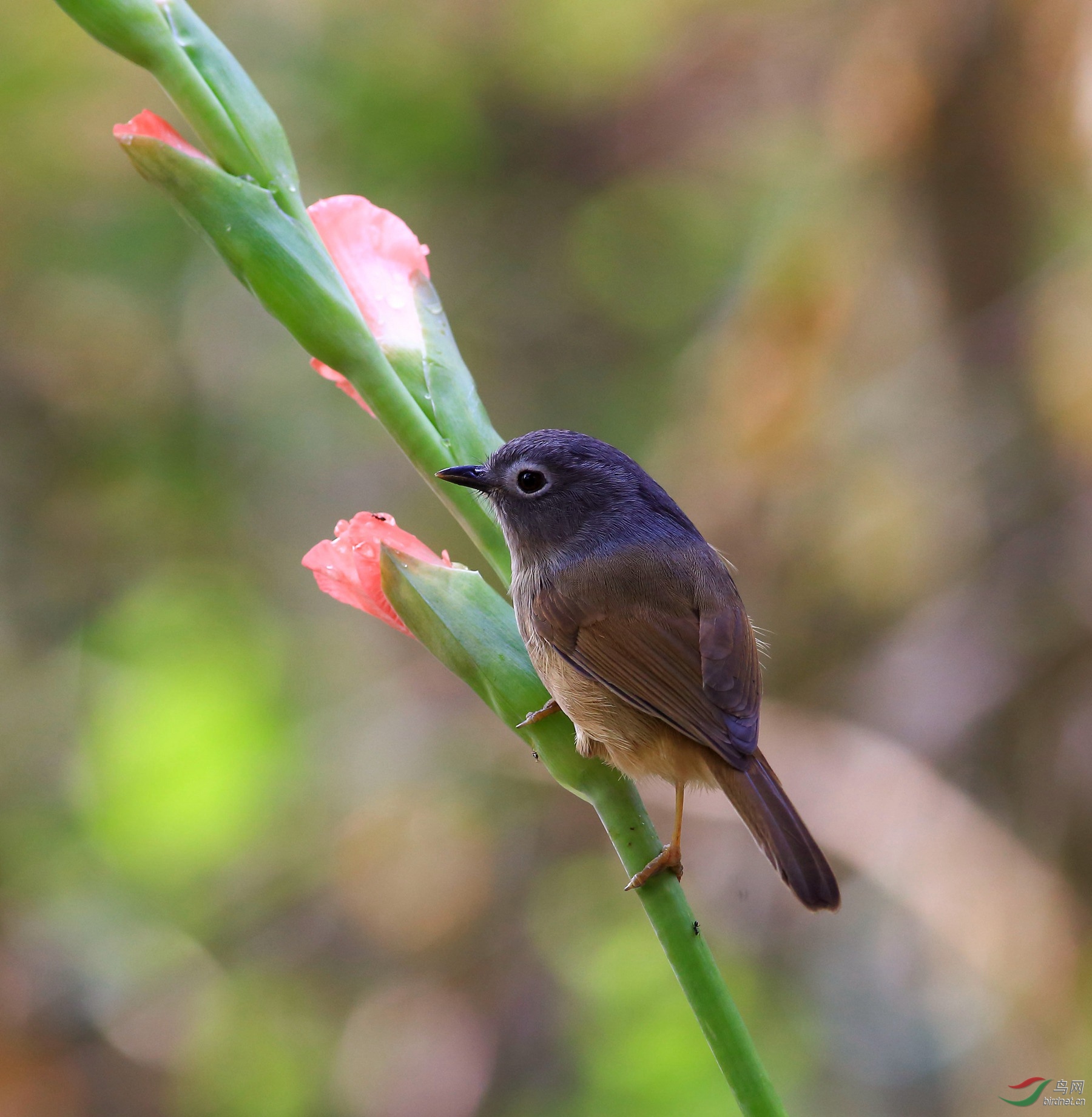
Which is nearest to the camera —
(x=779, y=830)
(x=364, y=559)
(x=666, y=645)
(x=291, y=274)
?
(x=291, y=274)

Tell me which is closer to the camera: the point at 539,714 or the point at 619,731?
the point at 539,714

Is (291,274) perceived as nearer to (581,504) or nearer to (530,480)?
(530,480)

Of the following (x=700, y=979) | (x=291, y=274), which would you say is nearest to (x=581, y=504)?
(x=291, y=274)

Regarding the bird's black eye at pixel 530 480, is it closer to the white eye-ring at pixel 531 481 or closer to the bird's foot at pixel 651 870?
the white eye-ring at pixel 531 481

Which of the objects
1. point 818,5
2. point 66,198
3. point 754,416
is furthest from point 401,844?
point 818,5

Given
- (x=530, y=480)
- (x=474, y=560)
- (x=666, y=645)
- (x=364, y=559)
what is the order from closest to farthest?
(x=364, y=559) < (x=666, y=645) < (x=530, y=480) < (x=474, y=560)

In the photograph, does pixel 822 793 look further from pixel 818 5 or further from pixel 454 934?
pixel 818 5

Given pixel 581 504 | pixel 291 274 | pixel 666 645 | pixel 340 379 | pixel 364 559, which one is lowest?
pixel 666 645
